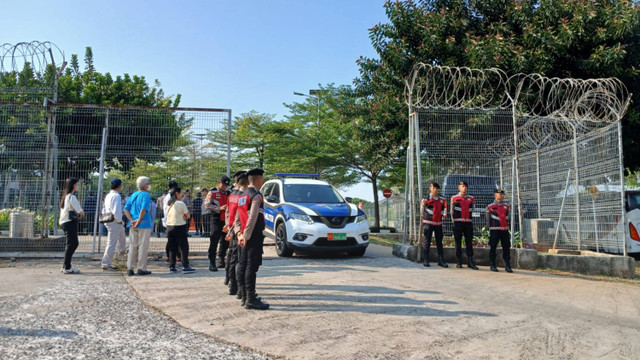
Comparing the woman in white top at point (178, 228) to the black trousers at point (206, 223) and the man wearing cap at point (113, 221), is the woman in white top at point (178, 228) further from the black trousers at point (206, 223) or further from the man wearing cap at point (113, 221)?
the black trousers at point (206, 223)

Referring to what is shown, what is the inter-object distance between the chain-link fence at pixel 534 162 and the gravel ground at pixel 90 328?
640 cm

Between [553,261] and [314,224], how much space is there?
16.6ft

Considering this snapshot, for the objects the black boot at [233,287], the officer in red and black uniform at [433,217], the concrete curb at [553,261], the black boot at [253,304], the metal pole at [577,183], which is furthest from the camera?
the metal pole at [577,183]

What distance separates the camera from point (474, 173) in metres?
10.5

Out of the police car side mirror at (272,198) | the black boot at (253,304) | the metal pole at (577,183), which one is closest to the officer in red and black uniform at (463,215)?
the metal pole at (577,183)

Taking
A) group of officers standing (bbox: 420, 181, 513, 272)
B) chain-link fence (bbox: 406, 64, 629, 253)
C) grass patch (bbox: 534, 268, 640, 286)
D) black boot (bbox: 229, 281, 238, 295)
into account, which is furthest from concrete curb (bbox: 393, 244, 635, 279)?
black boot (bbox: 229, 281, 238, 295)

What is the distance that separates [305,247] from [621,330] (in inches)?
235

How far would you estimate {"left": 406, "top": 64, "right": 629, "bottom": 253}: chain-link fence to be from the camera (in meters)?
9.68

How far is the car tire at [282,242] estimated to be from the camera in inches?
395

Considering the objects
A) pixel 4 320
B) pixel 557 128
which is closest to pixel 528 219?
pixel 557 128

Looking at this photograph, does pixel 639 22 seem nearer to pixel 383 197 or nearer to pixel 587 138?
pixel 587 138

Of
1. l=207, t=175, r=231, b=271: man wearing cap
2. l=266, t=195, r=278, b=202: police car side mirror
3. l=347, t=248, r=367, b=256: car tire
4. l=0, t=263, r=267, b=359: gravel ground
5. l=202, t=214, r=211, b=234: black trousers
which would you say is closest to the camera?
l=0, t=263, r=267, b=359: gravel ground

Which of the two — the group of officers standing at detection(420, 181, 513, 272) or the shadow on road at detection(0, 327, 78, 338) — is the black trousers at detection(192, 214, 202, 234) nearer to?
the group of officers standing at detection(420, 181, 513, 272)

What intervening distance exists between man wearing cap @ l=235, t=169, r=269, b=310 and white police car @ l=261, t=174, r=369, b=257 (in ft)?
13.0
